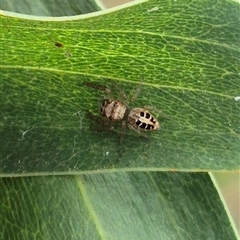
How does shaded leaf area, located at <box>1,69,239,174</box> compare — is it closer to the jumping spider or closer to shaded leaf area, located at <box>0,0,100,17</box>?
the jumping spider

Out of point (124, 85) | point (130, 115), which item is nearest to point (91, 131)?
point (124, 85)

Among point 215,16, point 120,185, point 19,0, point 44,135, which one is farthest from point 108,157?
point 19,0

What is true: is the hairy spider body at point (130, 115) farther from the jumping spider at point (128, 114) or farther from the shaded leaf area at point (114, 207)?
the shaded leaf area at point (114, 207)

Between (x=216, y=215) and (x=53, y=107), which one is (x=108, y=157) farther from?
(x=216, y=215)

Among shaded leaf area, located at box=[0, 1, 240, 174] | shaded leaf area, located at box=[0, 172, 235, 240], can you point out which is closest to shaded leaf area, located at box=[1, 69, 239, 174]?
shaded leaf area, located at box=[0, 1, 240, 174]

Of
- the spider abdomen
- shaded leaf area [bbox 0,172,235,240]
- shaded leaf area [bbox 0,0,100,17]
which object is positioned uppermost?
shaded leaf area [bbox 0,0,100,17]
